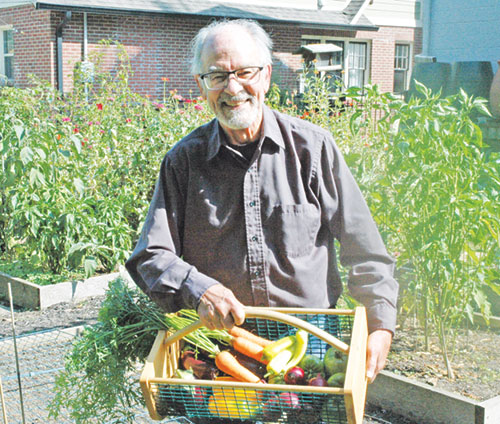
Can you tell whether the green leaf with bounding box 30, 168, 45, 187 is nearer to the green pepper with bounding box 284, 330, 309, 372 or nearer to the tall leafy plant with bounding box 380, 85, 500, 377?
the tall leafy plant with bounding box 380, 85, 500, 377

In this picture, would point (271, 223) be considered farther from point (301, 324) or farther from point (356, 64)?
point (356, 64)

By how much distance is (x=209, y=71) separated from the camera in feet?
7.60

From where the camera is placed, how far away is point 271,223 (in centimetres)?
238

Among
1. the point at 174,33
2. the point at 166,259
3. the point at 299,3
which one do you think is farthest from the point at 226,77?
the point at 299,3

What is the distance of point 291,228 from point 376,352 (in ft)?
1.57

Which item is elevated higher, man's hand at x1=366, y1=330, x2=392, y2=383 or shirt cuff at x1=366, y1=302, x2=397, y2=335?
shirt cuff at x1=366, y1=302, x2=397, y2=335

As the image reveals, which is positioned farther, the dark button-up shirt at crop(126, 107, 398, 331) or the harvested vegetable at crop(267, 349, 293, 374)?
the dark button-up shirt at crop(126, 107, 398, 331)

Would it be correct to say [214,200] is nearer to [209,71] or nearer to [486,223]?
[209,71]

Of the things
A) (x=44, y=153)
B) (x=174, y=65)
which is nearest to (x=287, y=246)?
(x=44, y=153)

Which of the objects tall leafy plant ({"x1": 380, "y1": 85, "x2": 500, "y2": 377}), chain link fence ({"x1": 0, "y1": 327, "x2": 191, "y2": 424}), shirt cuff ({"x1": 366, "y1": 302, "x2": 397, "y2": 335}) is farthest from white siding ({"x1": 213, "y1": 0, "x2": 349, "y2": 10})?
shirt cuff ({"x1": 366, "y1": 302, "x2": 397, "y2": 335})

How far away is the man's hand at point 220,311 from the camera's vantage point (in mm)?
Result: 2035

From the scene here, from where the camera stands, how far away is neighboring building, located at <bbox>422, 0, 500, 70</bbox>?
1459 centimetres

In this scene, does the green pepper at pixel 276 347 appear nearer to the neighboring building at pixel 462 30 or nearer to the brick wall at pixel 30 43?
the neighboring building at pixel 462 30

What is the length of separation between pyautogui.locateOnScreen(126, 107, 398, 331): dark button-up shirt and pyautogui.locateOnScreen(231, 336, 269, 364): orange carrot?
0.18m
